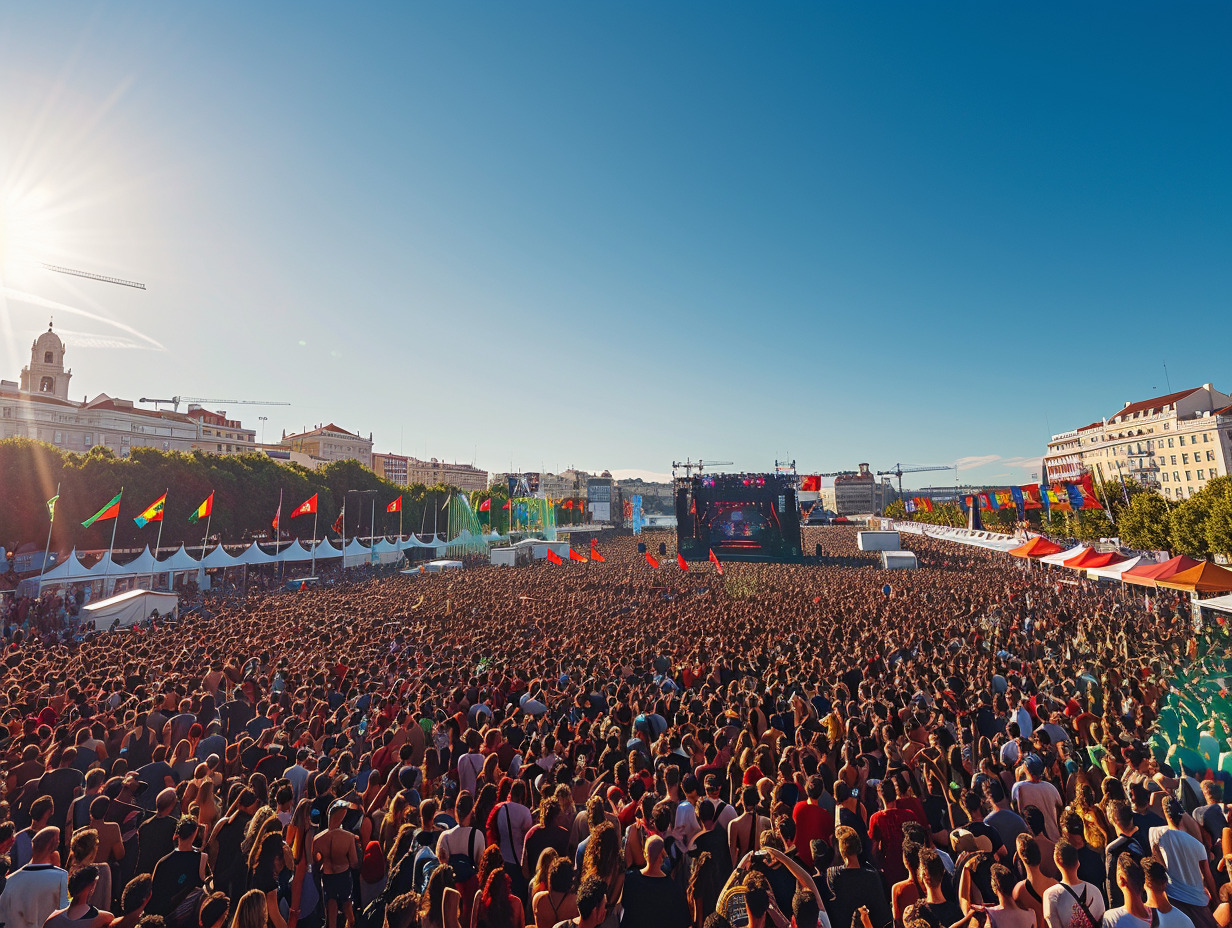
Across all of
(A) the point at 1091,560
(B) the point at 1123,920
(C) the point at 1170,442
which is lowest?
(B) the point at 1123,920

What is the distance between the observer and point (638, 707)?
756cm

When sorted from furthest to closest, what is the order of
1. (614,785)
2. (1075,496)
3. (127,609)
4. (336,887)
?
(1075,496) < (127,609) < (614,785) < (336,887)

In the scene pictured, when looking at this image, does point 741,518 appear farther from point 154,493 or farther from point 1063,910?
point 1063,910

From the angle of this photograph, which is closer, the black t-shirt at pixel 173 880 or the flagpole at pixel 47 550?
the black t-shirt at pixel 173 880

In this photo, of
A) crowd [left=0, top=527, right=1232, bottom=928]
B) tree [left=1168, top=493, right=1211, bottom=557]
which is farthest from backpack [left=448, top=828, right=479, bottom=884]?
tree [left=1168, top=493, right=1211, bottom=557]

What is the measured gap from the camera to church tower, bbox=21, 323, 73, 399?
6875 centimetres

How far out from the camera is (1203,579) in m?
12.4

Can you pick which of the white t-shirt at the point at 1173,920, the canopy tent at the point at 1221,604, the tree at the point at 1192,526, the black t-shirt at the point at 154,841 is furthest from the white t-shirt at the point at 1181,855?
the tree at the point at 1192,526

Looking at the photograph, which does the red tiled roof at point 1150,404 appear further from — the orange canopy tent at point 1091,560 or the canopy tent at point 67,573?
the canopy tent at point 67,573

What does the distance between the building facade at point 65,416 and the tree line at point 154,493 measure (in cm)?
2932

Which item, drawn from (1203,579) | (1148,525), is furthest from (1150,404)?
(1203,579)

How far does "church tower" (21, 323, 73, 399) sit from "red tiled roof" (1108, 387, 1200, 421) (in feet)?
461

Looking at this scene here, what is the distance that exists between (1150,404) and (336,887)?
111 metres

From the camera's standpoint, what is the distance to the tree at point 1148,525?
29.5 meters
